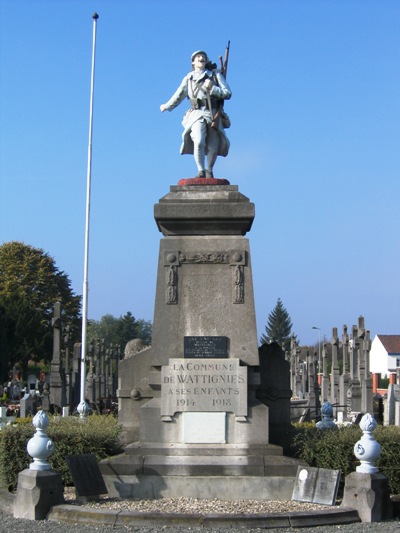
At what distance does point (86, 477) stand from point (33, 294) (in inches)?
2590

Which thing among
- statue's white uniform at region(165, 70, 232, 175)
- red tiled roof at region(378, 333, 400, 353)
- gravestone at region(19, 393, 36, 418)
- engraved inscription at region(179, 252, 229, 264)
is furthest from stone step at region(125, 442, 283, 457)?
red tiled roof at region(378, 333, 400, 353)

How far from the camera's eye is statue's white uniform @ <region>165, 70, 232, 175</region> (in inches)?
540

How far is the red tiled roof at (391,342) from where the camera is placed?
4321 inches

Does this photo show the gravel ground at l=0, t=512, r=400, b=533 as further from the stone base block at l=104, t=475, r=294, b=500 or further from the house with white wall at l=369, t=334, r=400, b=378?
the house with white wall at l=369, t=334, r=400, b=378

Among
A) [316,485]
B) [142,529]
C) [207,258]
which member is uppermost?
[207,258]

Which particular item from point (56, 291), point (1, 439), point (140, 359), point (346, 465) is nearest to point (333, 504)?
point (346, 465)

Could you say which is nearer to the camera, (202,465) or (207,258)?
(202,465)

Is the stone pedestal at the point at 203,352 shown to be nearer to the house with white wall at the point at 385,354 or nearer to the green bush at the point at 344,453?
the green bush at the point at 344,453

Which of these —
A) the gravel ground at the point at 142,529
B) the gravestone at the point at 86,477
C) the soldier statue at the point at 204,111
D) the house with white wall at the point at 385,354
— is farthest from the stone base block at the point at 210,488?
the house with white wall at the point at 385,354

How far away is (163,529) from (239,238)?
5.00 m

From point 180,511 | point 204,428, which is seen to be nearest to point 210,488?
point 204,428

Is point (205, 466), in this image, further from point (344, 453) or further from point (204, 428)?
point (344, 453)

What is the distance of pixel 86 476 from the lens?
36.1ft

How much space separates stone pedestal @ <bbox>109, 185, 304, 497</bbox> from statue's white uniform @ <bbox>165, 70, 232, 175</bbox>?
0.95 meters
